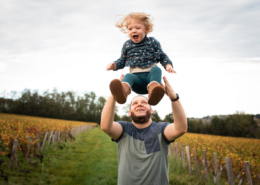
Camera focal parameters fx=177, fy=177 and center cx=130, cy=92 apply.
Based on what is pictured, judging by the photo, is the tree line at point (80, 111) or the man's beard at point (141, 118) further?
the tree line at point (80, 111)

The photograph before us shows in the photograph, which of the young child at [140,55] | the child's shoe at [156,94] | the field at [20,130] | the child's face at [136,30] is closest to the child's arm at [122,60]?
the young child at [140,55]

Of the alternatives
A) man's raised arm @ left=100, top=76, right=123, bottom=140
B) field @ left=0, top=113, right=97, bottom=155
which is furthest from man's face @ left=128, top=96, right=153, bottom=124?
field @ left=0, top=113, right=97, bottom=155

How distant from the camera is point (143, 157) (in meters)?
2.19

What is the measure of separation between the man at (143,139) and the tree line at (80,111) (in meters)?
44.0

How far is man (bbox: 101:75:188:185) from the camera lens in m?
2.04

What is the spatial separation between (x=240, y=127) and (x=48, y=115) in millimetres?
54714

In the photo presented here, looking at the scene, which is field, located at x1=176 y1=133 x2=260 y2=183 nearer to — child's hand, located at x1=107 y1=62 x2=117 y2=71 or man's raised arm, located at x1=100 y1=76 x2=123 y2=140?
man's raised arm, located at x1=100 y1=76 x2=123 y2=140

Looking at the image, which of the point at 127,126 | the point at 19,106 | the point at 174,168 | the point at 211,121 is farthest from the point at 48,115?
the point at 127,126

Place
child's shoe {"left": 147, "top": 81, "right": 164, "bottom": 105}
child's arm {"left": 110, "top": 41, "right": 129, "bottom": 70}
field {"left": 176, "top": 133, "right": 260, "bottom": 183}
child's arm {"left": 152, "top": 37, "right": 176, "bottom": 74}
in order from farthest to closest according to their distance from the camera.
→ 1. field {"left": 176, "top": 133, "right": 260, "bottom": 183}
2. child's arm {"left": 110, "top": 41, "right": 129, "bottom": 70}
3. child's arm {"left": 152, "top": 37, "right": 176, "bottom": 74}
4. child's shoe {"left": 147, "top": 81, "right": 164, "bottom": 105}

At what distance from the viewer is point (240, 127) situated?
4791cm

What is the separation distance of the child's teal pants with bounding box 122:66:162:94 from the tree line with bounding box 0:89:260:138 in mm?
44299

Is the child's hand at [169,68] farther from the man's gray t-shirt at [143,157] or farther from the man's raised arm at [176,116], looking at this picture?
the man's gray t-shirt at [143,157]

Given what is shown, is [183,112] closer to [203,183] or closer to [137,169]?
[137,169]

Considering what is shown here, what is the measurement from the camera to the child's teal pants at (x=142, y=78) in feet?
6.32
